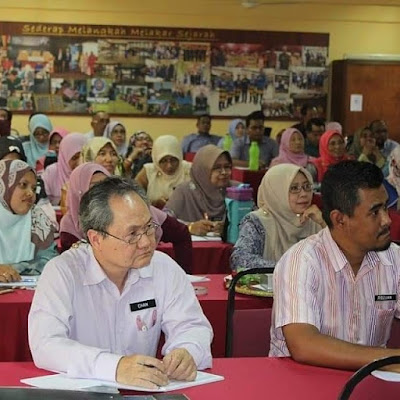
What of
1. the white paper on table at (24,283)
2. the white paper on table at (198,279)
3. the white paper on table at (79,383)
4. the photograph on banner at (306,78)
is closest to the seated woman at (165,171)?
the white paper on table at (198,279)

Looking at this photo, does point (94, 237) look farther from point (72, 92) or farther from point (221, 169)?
point (72, 92)

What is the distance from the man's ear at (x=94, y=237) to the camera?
7.88 feet

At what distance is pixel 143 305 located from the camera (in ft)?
8.20

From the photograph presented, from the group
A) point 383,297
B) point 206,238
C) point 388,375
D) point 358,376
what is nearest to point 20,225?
Result: point 206,238

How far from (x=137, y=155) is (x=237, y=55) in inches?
144

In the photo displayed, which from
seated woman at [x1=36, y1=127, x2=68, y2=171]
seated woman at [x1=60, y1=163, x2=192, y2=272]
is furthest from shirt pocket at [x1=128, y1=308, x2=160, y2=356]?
seated woman at [x1=36, y1=127, x2=68, y2=171]

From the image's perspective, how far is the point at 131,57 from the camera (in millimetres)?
11727

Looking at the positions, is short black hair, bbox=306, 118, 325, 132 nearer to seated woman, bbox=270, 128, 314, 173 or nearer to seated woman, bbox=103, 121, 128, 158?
seated woman, bbox=270, 128, 314, 173

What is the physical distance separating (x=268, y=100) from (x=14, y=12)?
3.70 m

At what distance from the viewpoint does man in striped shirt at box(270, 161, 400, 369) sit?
2.62m

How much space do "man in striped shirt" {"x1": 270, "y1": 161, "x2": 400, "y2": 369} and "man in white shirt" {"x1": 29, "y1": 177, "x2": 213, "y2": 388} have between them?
315mm

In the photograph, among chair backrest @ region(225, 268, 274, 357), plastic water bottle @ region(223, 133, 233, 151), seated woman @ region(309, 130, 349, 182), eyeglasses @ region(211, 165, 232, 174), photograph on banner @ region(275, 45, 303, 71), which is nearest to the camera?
chair backrest @ region(225, 268, 274, 357)

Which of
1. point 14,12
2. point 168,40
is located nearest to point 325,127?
Result: point 168,40

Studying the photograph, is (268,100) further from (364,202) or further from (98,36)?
(364,202)
